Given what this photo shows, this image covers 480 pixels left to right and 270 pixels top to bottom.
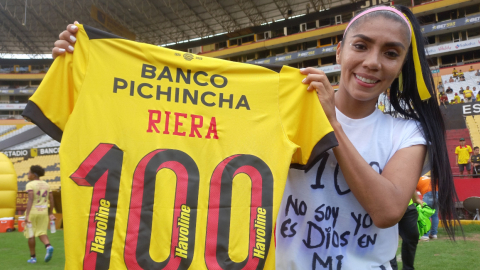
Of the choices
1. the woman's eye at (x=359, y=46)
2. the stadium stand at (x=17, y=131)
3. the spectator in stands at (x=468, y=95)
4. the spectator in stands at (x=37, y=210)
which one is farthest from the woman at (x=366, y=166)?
the stadium stand at (x=17, y=131)

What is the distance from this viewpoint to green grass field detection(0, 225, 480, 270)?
16.9 ft

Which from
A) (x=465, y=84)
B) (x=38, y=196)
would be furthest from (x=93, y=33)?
(x=465, y=84)

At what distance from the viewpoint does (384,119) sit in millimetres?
1579

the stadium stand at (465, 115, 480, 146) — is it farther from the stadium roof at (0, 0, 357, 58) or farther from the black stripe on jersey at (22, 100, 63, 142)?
the black stripe on jersey at (22, 100, 63, 142)

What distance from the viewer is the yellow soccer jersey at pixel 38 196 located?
6.79 m

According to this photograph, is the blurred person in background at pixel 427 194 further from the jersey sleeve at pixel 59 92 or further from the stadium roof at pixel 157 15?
the stadium roof at pixel 157 15

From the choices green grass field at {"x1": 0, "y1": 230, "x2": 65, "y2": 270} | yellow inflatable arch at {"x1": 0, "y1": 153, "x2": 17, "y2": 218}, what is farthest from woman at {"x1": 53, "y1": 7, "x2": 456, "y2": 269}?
yellow inflatable arch at {"x1": 0, "y1": 153, "x2": 17, "y2": 218}

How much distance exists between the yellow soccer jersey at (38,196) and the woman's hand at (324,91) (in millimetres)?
6804

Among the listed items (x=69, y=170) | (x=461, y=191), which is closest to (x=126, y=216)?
(x=69, y=170)

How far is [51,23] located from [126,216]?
35.0m

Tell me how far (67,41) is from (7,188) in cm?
1135

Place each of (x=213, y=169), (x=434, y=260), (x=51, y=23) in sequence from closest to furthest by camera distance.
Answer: (x=213, y=169), (x=434, y=260), (x=51, y=23)

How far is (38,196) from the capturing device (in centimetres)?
695

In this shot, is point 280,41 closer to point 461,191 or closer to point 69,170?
point 461,191
